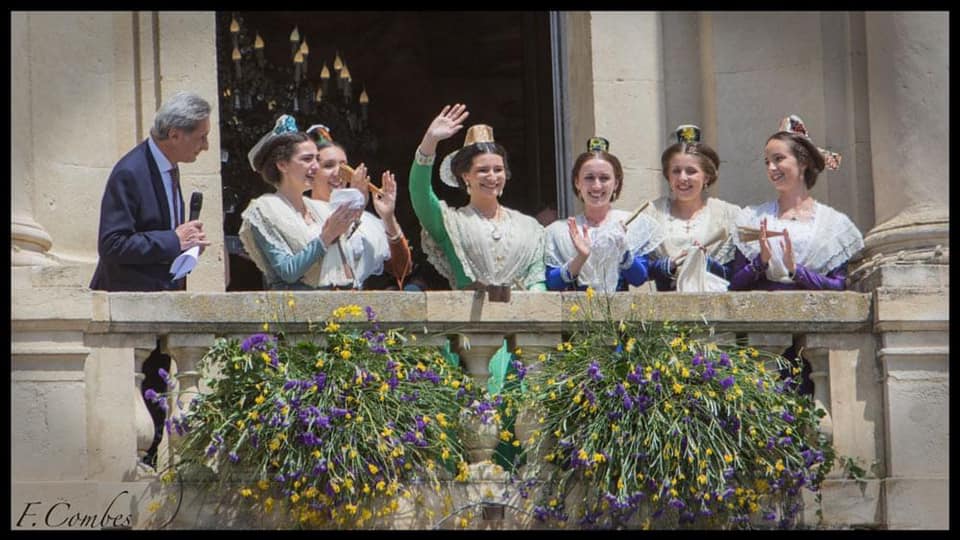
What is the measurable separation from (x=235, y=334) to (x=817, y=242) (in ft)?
9.47

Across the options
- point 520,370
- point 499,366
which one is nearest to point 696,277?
point 499,366

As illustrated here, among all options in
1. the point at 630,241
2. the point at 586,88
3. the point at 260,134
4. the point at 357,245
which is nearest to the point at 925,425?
the point at 630,241

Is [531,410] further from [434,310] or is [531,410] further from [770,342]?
[770,342]

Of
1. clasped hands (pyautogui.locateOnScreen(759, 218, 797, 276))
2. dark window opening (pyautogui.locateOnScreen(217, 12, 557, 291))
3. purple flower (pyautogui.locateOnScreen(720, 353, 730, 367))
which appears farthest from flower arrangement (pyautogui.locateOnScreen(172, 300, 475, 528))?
dark window opening (pyautogui.locateOnScreen(217, 12, 557, 291))

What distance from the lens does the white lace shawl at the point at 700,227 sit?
1209 centimetres

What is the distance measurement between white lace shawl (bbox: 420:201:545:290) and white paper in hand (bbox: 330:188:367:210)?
15.5 inches

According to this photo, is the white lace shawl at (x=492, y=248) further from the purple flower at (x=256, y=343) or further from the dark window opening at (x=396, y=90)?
the dark window opening at (x=396, y=90)

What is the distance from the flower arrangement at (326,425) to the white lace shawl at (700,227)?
1902 mm

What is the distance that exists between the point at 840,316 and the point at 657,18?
3.52 metres

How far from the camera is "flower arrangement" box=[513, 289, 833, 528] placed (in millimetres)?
10477

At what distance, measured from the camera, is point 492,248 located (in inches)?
445

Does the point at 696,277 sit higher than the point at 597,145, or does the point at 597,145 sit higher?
the point at 597,145

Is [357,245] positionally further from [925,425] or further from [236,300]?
[925,425]

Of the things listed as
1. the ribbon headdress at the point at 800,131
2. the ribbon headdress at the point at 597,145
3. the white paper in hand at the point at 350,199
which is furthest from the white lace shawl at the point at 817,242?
the white paper in hand at the point at 350,199
